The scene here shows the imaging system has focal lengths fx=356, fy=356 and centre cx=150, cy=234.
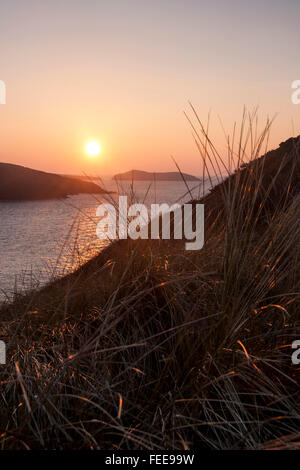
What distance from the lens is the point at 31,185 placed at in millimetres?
83500

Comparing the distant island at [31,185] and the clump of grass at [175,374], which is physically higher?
the distant island at [31,185]

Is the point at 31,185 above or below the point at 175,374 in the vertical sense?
above

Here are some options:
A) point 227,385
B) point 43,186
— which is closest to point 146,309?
point 227,385

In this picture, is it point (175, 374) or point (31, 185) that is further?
point (31, 185)

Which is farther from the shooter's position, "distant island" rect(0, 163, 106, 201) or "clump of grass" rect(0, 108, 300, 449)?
"distant island" rect(0, 163, 106, 201)

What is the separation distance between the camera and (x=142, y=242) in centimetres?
221

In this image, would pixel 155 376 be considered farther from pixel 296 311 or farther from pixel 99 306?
pixel 296 311

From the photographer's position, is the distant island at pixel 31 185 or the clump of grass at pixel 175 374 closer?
the clump of grass at pixel 175 374

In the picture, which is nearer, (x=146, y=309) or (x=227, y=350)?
(x=227, y=350)

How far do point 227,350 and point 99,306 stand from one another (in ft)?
2.61

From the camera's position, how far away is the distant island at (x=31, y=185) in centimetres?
8031

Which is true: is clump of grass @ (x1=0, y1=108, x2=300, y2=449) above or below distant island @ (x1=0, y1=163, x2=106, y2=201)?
below

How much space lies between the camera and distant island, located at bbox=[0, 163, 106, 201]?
263 ft
